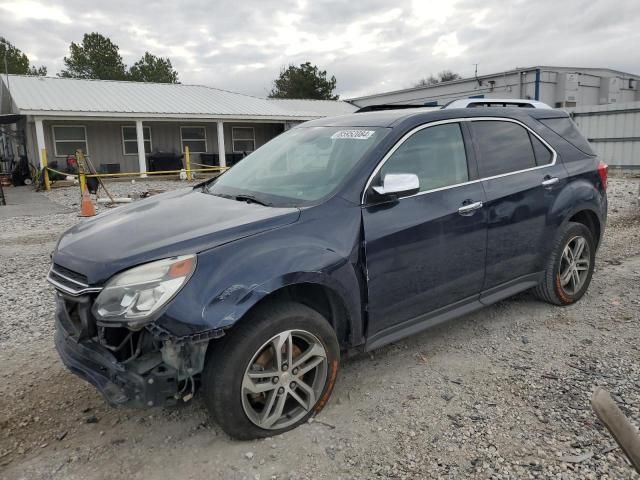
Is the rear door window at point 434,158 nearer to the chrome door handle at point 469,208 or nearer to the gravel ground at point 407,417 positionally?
the chrome door handle at point 469,208

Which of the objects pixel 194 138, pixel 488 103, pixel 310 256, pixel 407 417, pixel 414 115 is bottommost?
pixel 407 417

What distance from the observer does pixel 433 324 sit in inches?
137

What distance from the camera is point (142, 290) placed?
95.0 inches

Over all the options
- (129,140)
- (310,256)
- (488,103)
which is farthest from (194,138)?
(310,256)

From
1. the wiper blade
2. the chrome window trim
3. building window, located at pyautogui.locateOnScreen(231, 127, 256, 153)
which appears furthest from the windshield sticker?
building window, located at pyautogui.locateOnScreen(231, 127, 256, 153)

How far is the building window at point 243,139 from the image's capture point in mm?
25547

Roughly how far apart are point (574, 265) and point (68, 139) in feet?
70.9

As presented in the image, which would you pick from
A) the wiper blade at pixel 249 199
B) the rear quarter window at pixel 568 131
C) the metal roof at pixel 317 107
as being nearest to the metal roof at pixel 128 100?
the metal roof at pixel 317 107

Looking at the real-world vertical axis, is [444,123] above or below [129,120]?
below

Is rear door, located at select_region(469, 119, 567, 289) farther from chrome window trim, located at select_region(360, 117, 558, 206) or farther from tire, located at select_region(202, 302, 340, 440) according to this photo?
tire, located at select_region(202, 302, 340, 440)

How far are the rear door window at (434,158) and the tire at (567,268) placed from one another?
1326mm

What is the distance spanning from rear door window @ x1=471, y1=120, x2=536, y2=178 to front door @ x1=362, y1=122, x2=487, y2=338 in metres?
0.18

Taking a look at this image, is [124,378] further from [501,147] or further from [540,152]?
[540,152]

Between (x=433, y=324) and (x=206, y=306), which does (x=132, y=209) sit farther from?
(x=433, y=324)
